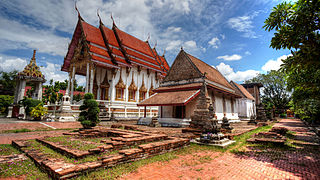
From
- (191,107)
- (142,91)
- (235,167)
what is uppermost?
(142,91)

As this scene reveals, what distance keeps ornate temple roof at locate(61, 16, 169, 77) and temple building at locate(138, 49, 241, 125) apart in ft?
25.8

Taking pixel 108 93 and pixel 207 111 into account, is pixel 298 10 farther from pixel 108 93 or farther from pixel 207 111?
pixel 108 93

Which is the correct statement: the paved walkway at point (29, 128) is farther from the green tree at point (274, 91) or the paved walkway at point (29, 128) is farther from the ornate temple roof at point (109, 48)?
the green tree at point (274, 91)

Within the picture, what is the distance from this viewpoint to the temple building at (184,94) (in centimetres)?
1331

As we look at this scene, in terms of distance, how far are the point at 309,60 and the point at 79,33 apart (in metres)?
24.3

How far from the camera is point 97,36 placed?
70.5 feet

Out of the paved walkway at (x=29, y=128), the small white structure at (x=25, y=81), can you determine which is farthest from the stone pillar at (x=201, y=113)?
the small white structure at (x=25, y=81)

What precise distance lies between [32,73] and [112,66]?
53.8 ft

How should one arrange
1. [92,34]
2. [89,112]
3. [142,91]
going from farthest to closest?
[142,91] < [92,34] < [89,112]

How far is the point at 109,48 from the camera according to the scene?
21188mm

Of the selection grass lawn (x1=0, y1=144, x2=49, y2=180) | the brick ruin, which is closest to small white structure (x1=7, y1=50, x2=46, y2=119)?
the brick ruin

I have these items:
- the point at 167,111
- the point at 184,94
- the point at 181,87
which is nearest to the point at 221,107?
the point at 181,87

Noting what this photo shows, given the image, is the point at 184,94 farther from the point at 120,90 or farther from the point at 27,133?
the point at 120,90

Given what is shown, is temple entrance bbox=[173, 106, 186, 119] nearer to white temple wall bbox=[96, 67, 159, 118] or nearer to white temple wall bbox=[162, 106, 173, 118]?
white temple wall bbox=[162, 106, 173, 118]
